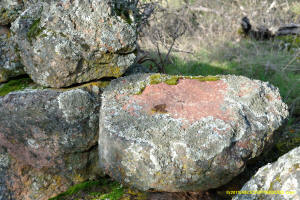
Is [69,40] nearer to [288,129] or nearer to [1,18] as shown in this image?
[1,18]

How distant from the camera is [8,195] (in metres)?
2.48

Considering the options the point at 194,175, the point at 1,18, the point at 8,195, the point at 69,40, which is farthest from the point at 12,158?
the point at 194,175

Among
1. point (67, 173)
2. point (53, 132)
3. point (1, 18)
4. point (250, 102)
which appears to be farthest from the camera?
point (1, 18)

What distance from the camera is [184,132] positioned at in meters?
1.91

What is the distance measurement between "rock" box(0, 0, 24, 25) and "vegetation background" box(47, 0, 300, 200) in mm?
1585

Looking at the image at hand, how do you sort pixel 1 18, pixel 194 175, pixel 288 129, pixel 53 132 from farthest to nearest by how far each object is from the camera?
pixel 288 129, pixel 1 18, pixel 53 132, pixel 194 175

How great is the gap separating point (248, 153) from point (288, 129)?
176 cm

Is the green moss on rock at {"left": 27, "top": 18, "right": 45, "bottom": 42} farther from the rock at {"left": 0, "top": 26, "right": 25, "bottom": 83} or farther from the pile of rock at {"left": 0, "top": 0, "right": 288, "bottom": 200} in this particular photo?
the rock at {"left": 0, "top": 26, "right": 25, "bottom": 83}

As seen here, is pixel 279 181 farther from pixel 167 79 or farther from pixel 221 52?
pixel 221 52

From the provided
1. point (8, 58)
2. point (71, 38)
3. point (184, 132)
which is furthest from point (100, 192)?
point (8, 58)

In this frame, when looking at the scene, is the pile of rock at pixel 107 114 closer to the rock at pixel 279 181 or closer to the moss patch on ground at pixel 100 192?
the moss patch on ground at pixel 100 192

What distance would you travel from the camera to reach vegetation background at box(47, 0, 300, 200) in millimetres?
2430

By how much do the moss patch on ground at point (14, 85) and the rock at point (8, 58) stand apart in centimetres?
8

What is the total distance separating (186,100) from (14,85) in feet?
5.99
